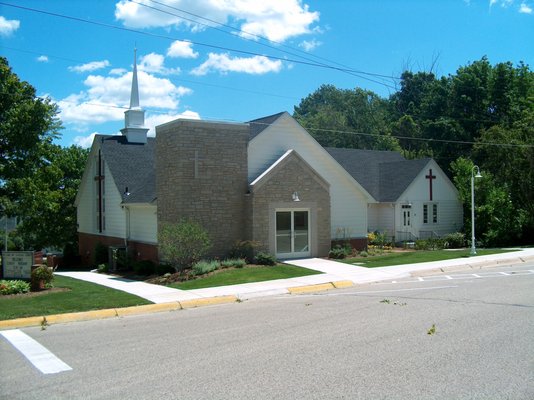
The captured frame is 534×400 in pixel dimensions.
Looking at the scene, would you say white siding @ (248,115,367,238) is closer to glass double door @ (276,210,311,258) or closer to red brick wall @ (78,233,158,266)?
glass double door @ (276,210,311,258)

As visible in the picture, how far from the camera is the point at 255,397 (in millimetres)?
5953

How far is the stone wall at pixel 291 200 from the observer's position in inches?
813

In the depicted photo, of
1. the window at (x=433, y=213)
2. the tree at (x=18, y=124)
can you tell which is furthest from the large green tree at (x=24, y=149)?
the window at (x=433, y=213)

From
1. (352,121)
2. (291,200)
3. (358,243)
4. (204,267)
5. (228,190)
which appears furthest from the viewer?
(352,121)

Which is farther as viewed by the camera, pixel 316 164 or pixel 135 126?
pixel 135 126

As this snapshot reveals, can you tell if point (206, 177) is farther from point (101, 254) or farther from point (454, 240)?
point (454, 240)

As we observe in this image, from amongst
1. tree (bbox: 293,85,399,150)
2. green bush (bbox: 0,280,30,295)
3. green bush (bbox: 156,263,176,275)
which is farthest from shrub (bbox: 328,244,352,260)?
tree (bbox: 293,85,399,150)

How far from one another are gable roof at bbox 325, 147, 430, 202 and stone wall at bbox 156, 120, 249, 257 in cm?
1339

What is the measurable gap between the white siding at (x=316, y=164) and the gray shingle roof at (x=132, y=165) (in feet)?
15.4

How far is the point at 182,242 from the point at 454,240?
18939 millimetres

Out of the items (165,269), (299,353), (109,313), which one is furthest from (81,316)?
(165,269)

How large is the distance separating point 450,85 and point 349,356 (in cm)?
5397

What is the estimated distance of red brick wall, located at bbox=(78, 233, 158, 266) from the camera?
2166 cm

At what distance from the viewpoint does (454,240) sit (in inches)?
1225
